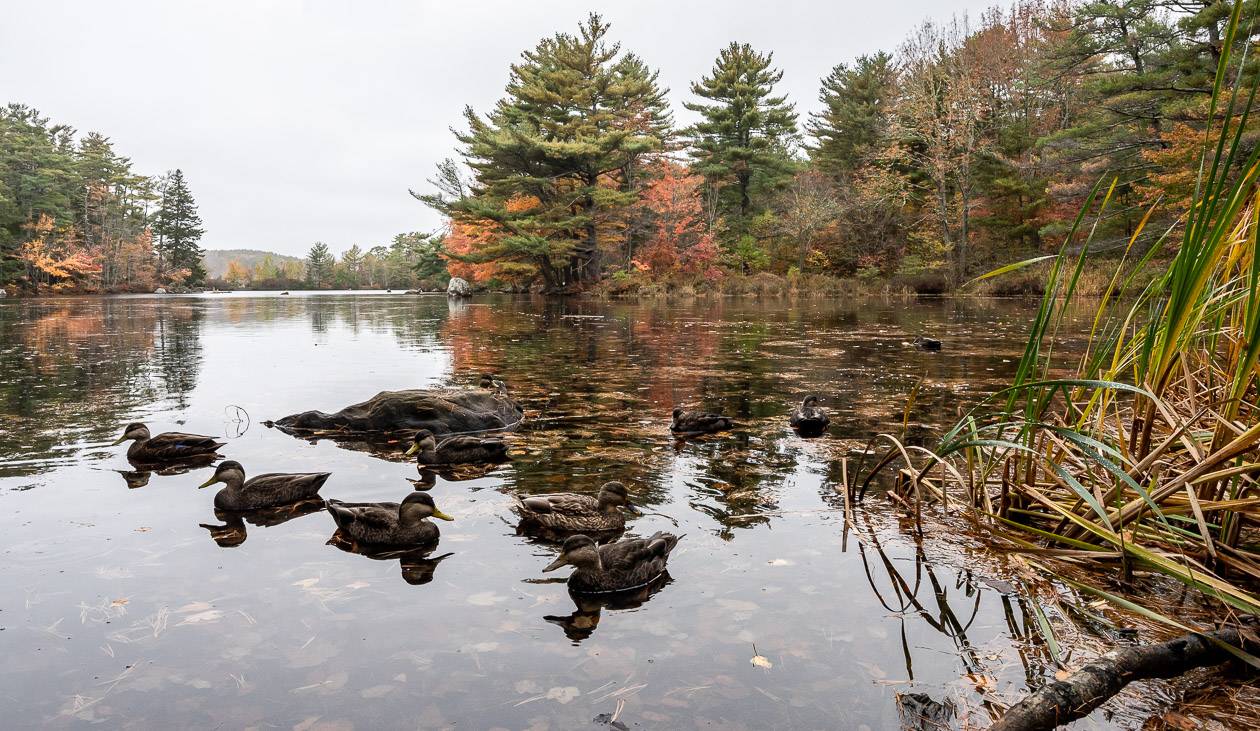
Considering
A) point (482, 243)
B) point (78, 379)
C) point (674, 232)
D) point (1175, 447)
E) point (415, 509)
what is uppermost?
point (674, 232)

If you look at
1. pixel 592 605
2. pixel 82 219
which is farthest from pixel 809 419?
pixel 82 219

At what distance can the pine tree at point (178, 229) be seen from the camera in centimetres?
7306

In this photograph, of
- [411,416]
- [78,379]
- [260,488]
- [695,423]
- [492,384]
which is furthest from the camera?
[78,379]

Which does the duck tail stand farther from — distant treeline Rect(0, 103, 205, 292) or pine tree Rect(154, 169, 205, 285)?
pine tree Rect(154, 169, 205, 285)

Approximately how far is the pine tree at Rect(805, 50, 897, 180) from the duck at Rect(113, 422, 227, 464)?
4545 cm

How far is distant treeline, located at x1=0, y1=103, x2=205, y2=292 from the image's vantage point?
53.6 meters

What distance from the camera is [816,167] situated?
51.3m

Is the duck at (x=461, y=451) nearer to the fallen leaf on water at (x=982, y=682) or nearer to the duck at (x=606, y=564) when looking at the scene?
the duck at (x=606, y=564)

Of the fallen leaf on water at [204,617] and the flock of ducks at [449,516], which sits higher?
the flock of ducks at [449,516]

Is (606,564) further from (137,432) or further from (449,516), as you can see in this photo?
(137,432)

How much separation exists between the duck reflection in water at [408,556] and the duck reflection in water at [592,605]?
31.5 inches

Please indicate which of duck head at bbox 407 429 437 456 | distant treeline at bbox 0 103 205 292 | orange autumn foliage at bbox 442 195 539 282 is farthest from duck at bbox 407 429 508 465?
distant treeline at bbox 0 103 205 292

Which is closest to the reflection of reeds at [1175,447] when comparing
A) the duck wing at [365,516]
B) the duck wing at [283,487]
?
the duck wing at [365,516]

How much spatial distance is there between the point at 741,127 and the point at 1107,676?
50.7 metres
